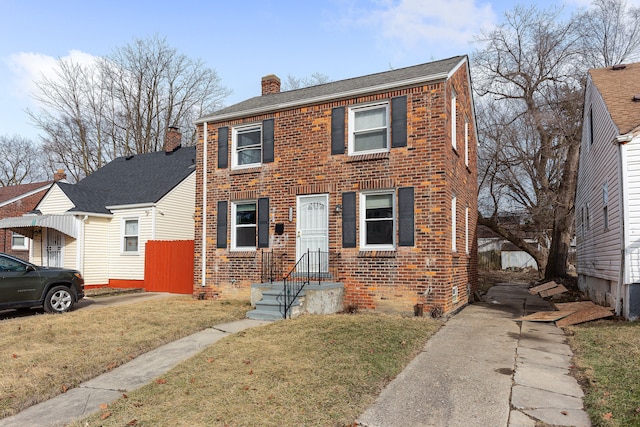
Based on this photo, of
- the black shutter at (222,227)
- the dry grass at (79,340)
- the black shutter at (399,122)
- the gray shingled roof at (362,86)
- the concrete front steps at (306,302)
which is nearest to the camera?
the dry grass at (79,340)

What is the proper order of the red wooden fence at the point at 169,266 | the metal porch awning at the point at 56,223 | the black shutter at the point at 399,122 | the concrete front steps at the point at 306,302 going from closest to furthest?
the concrete front steps at the point at 306,302, the black shutter at the point at 399,122, the red wooden fence at the point at 169,266, the metal porch awning at the point at 56,223

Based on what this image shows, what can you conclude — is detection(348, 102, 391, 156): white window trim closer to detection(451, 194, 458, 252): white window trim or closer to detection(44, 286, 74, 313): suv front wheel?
detection(451, 194, 458, 252): white window trim

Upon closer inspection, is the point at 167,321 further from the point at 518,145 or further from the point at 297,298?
the point at 518,145

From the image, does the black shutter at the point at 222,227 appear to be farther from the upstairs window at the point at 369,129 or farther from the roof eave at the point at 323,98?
the upstairs window at the point at 369,129

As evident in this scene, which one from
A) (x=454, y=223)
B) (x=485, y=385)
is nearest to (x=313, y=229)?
(x=454, y=223)

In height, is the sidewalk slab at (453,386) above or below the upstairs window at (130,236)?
below

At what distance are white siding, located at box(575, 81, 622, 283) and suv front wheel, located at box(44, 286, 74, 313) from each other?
12.7m

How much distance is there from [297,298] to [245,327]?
1615 millimetres

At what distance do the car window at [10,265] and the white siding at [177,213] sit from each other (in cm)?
681

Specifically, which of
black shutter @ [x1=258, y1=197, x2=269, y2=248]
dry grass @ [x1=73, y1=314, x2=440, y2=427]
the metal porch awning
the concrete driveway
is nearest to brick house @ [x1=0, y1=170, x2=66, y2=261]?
the metal porch awning

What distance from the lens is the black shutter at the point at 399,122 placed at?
1047 cm

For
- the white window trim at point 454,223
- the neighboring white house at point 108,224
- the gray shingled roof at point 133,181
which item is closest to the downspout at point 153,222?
the neighboring white house at point 108,224

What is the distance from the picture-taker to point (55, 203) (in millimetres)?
17906

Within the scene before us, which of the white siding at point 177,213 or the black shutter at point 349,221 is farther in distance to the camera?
the white siding at point 177,213
